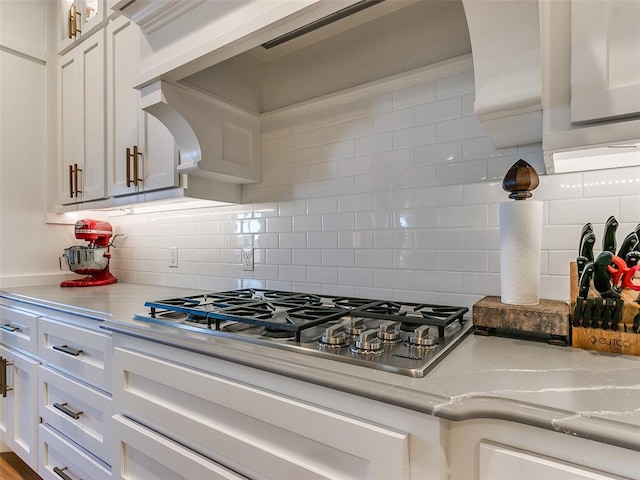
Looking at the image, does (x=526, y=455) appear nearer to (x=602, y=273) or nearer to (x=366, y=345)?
(x=366, y=345)

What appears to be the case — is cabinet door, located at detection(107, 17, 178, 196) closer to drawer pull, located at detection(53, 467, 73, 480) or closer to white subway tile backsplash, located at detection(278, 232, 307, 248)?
white subway tile backsplash, located at detection(278, 232, 307, 248)

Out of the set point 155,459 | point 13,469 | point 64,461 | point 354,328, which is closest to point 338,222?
point 354,328

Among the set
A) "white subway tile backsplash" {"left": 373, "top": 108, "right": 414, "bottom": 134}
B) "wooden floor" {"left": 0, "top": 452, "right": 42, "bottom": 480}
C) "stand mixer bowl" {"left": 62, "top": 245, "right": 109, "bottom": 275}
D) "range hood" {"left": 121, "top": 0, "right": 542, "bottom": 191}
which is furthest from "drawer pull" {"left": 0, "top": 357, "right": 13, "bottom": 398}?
"white subway tile backsplash" {"left": 373, "top": 108, "right": 414, "bottom": 134}

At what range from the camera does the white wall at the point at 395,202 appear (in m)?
1.08

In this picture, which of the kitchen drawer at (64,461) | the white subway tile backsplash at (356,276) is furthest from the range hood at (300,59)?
the kitchen drawer at (64,461)

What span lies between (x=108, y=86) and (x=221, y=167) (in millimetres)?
945

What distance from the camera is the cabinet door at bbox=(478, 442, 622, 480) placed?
53 cm

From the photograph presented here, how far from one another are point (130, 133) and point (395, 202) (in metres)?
1.35

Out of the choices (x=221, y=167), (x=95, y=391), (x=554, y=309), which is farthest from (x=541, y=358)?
(x=95, y=391)

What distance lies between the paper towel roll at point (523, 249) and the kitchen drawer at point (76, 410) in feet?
4.27

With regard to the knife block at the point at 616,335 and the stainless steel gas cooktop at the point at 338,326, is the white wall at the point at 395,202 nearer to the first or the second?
the stainless steel gas cooktop at the point at 338,326

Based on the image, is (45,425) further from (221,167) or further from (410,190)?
(410,190)

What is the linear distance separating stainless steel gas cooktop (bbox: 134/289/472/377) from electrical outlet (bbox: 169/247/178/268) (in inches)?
28.4

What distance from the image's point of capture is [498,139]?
3.47 feet
